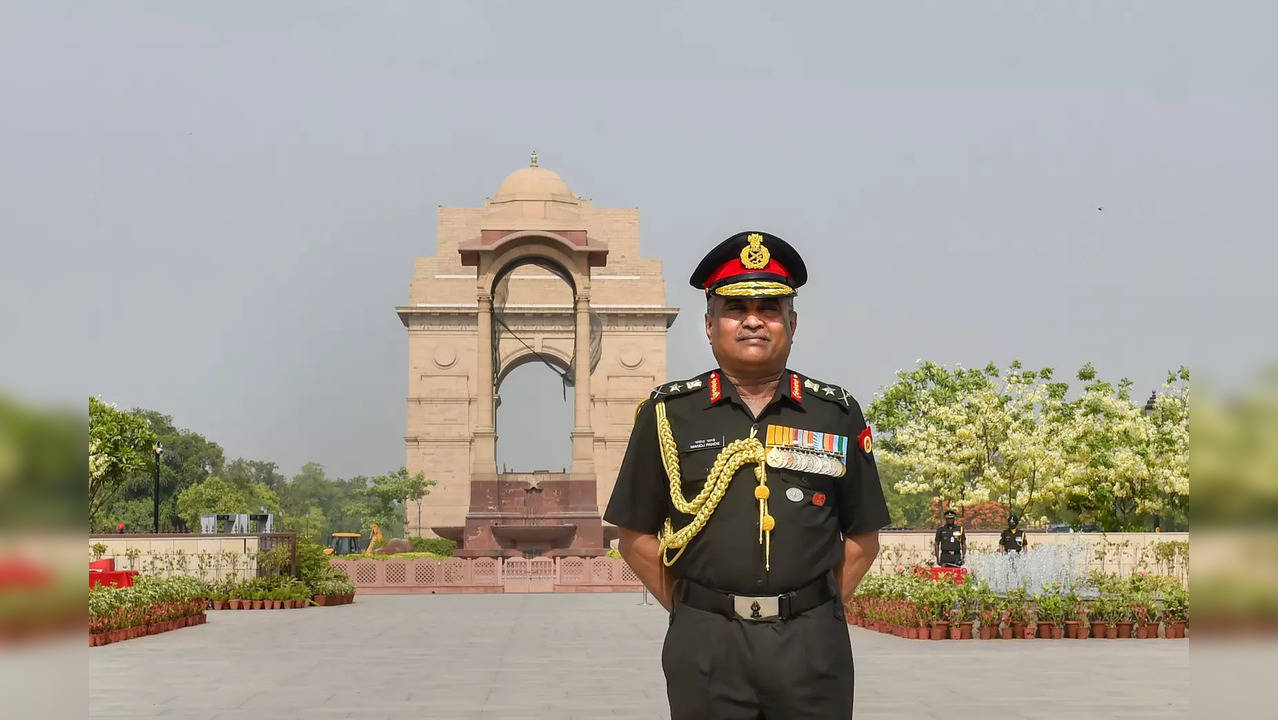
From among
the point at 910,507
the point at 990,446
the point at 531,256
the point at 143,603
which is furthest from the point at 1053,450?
the point at 910,507

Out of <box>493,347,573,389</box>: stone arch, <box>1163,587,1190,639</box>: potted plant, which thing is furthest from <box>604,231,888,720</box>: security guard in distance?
<box>493,347,573,389</box>: stone arch

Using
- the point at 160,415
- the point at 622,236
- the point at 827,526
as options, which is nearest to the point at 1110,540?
the point at 827,526

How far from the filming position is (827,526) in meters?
5.05

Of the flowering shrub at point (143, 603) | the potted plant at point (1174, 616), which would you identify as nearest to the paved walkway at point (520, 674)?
the flowering shrub at point (143, 603)

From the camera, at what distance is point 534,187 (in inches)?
3044

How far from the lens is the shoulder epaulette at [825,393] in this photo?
17.2 feet

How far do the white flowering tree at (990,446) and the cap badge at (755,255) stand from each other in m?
41.9

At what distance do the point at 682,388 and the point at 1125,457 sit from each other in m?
40.9

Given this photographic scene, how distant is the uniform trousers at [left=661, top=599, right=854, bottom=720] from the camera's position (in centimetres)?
474

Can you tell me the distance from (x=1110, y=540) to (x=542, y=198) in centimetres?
4370

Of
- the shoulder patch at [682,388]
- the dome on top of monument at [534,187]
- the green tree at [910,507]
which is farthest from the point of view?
the green tree at [910,507]

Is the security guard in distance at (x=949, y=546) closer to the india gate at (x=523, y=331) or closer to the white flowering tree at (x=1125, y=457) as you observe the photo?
the white flowering tree at (x=1125, y=457)
